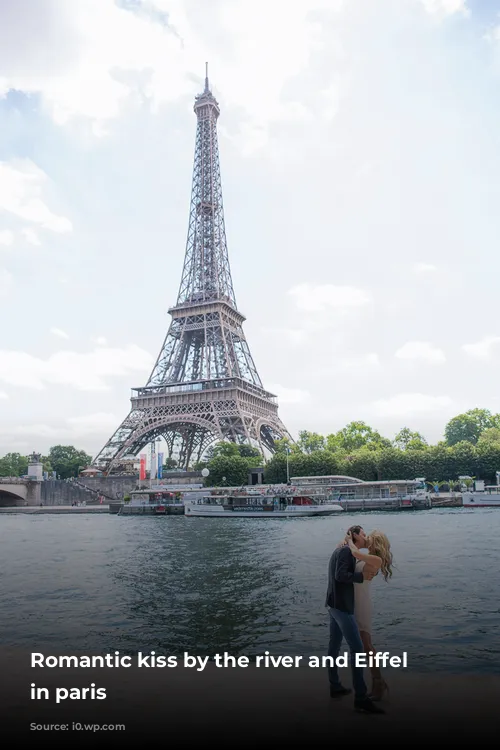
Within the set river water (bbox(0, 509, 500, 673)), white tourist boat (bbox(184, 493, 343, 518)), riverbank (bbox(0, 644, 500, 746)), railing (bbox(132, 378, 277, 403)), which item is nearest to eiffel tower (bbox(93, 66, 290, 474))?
railing (bbox(132, 378, 277, 403))

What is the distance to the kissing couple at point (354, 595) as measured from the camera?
6.77 meters

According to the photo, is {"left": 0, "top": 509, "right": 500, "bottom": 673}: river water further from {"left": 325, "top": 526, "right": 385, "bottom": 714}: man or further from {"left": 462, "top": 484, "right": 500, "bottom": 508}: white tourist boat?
{"left": 462, "top": 484, "right": 500, "bottom": 508}: white tourist boat

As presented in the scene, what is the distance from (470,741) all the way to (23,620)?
38.8 feet

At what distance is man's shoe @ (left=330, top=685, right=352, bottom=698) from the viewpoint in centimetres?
661

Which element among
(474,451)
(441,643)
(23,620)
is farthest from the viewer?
(474,451)

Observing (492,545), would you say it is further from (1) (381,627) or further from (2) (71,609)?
(2) (71,609)

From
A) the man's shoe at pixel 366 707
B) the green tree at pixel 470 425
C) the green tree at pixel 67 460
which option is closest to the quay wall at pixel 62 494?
the green tree at pixel 67 460

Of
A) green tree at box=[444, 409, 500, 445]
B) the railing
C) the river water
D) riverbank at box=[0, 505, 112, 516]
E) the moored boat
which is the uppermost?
the railing

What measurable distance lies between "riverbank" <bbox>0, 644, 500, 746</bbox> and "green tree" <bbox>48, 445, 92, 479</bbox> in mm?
117998

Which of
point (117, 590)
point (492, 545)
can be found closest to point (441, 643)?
point (117, 590)

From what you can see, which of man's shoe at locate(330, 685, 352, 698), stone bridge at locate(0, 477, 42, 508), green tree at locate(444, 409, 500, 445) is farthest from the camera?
green tree at locate(444, 409, 500, 445)

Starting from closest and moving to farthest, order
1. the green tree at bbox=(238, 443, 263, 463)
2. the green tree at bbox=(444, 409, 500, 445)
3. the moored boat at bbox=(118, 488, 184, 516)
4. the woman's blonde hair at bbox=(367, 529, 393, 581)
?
1. the woman's blonde hair at bbox=(367, 529, 393, 581)
2. the moored boat at bbox=(118, 488, 184, 516)
3. the green tree at bbox=(238, 443, 263, 463)
4. the green tree at bbox=(444, 409, 500, 445)

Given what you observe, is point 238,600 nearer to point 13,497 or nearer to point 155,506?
point 155,506

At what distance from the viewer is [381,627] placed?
12.5m
